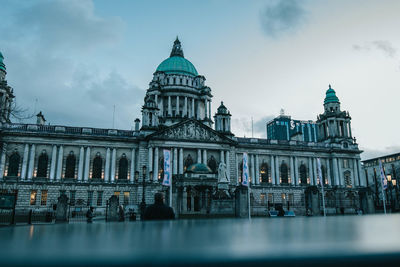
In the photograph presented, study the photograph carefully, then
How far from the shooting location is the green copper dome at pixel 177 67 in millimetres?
70644

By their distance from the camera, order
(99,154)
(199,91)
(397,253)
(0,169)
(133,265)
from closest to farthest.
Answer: (133,265)
(397,253)
(0,169)
(99,154)
(199,91)

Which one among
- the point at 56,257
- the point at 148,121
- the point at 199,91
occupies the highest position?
the point at 199,91

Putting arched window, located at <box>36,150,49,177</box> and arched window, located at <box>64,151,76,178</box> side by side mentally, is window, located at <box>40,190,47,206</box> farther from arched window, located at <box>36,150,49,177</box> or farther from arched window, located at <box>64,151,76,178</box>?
arched window, located at <box>64,151,76,178</box>

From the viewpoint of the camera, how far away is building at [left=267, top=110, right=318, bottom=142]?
470 ft

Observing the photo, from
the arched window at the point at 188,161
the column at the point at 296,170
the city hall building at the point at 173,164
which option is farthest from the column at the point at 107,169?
the column at the point at 296,170

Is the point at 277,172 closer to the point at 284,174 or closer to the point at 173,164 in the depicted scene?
the point at 284,174

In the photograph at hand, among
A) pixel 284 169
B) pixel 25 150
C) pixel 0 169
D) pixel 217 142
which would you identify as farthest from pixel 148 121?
pixel 284 169

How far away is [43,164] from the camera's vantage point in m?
46.7

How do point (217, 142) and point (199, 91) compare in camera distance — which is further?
point (199, 91)

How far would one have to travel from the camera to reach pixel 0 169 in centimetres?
4444

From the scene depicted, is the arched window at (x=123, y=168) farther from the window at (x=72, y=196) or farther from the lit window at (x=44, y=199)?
the lit window at (x=44, y=199)

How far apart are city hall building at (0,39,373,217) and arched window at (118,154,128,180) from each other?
158 mm

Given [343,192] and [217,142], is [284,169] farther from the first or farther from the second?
[217,142]

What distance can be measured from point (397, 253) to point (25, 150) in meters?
52.2
